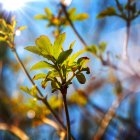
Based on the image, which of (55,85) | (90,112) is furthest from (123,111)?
(55,85)

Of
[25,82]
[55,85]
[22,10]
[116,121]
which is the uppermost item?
[22,10]

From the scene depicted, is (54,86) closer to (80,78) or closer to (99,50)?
(80,78)

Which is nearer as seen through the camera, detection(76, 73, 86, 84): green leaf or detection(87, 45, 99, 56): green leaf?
detection(76, 73, 86, 84): green leaf

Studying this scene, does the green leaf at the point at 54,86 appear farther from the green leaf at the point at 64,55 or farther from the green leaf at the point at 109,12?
the green leaf at the point at 109,12

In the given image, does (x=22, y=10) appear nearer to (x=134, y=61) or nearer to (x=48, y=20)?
(x=48, y=20)

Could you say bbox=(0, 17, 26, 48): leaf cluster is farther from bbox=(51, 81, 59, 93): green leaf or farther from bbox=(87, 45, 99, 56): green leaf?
bbox=(87, 45, 99, 56): green leaf

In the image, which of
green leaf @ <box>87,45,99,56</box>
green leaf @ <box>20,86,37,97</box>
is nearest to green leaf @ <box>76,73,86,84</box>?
green leaf @ <box>20,86,37,97</box>

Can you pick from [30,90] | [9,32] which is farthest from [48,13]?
[30,90]
